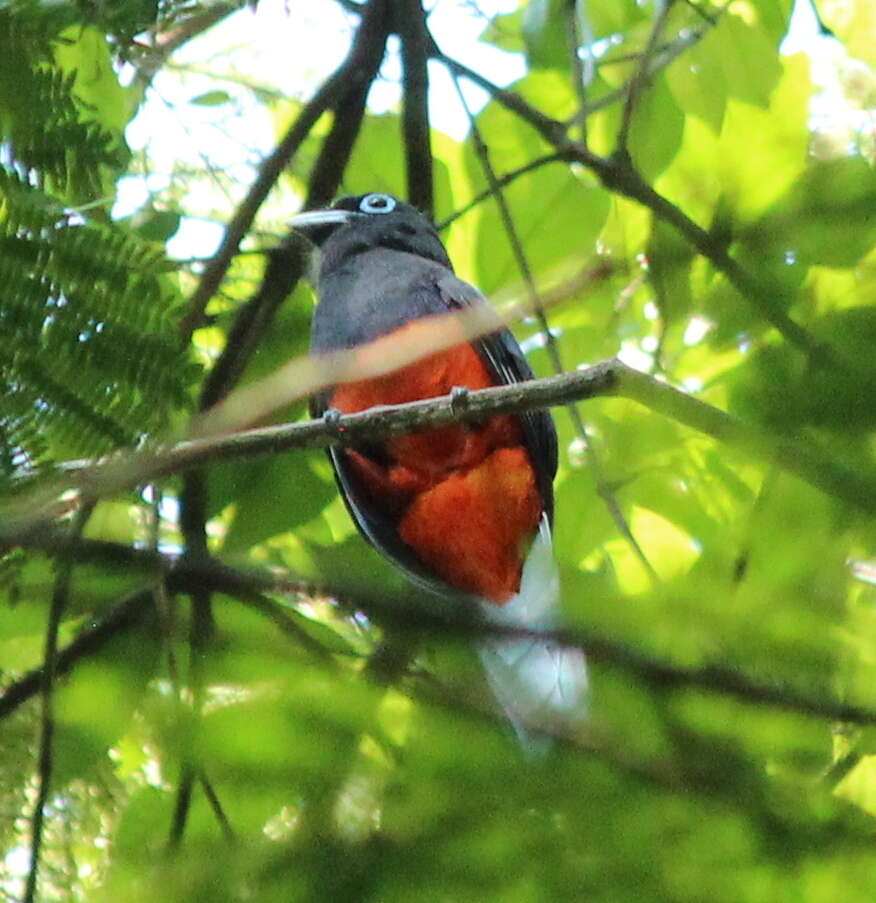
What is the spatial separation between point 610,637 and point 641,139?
2.16m

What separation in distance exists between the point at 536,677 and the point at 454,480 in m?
2.28

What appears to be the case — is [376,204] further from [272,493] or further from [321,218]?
[272,493]

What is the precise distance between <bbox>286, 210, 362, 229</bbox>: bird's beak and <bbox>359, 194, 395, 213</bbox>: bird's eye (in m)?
0.04

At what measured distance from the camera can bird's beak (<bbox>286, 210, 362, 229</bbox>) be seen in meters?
3.49

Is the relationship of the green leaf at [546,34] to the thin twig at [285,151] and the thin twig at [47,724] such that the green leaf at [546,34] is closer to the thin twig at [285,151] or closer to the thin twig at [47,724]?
the thin twig at [285,151]

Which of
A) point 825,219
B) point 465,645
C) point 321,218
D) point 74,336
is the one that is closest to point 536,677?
point 465,645

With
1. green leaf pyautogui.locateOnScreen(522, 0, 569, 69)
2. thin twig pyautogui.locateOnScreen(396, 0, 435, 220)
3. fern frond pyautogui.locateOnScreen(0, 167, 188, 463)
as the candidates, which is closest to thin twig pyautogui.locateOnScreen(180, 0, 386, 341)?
thin twig pyautogui.locateOnScreen(396, 0, 435, 220)

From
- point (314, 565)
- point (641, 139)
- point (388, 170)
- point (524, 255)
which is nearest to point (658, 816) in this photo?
point (314, 565)

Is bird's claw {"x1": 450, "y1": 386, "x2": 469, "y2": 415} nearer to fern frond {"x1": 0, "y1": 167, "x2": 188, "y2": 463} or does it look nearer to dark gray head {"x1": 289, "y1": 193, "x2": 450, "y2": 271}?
fern frond {"x1": 0, "y1": 167, "x2": 188, "y2": 463}

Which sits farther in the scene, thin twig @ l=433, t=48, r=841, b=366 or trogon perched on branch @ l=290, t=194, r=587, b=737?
trogon perched on branch @ l=290, t=194, r=587, b=737

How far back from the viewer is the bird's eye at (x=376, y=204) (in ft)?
11.6

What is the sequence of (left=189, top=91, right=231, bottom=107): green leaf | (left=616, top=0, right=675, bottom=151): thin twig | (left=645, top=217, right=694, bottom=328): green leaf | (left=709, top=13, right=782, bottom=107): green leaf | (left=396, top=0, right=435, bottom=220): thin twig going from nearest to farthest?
(left=645, top=217, right=694, bottom=328): green leaf < (left=616, top=0, right=675, bottom=151): thin twig < (left=709, top=13, right=782, bottom=107): green leaf < (left=396, top=0, right=435, bottom=220): thin twig < (left=189, top=91, right=231, bottom=107): green leaf

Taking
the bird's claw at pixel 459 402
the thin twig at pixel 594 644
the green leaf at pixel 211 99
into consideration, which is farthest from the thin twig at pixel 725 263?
the green leaf at pixel 211 99

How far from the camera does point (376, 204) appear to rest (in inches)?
144
